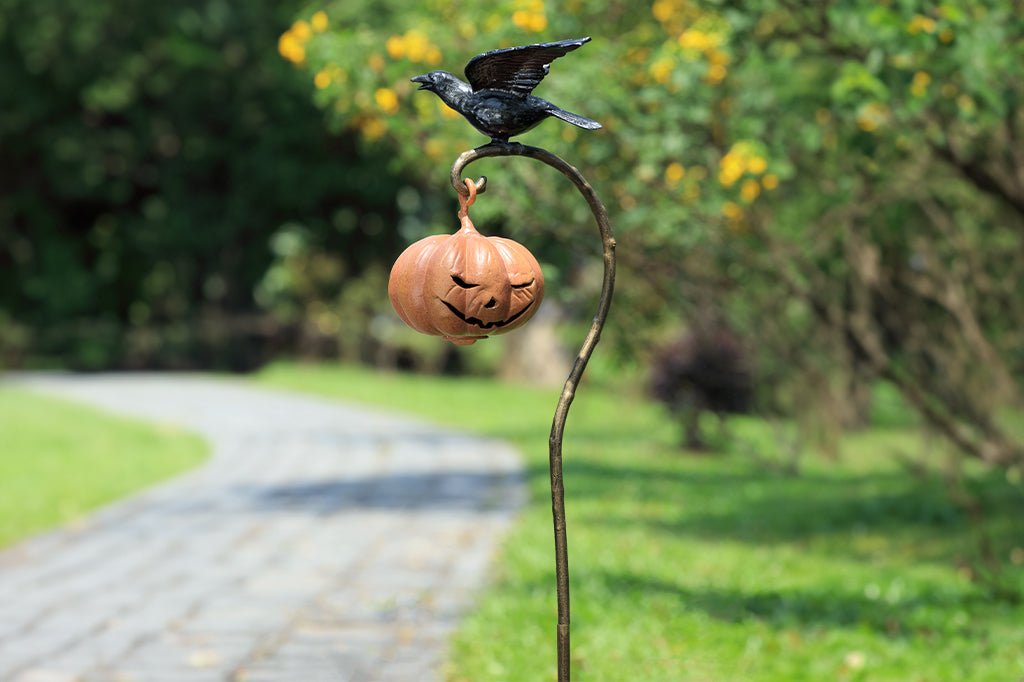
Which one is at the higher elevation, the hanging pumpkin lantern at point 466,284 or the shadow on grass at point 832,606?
the hanging pumpkin lantern at point 466,284

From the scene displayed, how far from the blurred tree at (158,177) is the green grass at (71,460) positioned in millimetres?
11491

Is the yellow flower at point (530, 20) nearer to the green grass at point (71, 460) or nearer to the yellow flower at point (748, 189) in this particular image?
the yellow flower at point (748, 189)

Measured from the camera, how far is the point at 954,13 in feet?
16.6

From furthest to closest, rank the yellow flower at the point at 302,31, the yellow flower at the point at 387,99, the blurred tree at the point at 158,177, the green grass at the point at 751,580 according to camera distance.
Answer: the blurred tree at the point at 158,177, the yellow flower at the point at 302,31, the yellow flower at the point at 387,99, the green grass at the point at 751,580

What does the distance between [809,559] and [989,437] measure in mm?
1386

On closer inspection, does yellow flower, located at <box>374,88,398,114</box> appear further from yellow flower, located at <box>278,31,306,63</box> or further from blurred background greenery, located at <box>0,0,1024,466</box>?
yellow flower, located at <box>278,31,306,63</box>

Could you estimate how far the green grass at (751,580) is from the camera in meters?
5.26

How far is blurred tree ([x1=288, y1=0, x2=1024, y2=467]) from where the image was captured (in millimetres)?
6145

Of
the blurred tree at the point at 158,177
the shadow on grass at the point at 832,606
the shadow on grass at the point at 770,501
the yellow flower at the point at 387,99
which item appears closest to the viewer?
the shadow on grass at the point at 832,606

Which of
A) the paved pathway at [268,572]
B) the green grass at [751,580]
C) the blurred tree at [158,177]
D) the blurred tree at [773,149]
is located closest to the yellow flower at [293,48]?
the blurred tree at [773,149]

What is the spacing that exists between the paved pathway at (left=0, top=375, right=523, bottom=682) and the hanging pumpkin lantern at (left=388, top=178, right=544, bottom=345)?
94.5 inches

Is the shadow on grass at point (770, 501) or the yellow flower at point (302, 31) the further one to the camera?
the shadow on grass at point (770, 501)

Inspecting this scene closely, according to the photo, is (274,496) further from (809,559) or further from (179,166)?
(179,166)

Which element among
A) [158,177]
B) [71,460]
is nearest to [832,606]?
[71,460]
